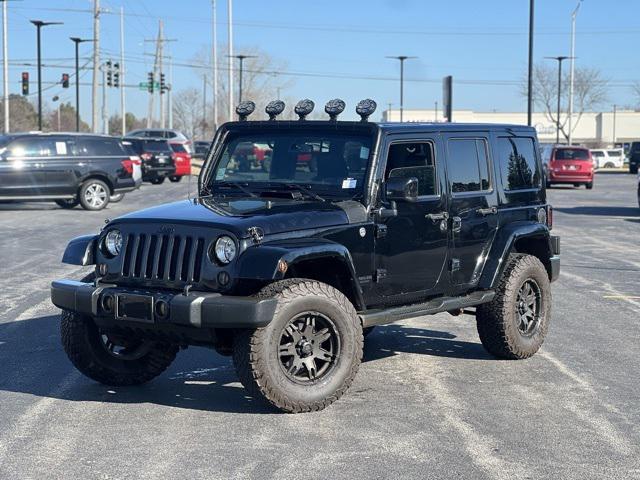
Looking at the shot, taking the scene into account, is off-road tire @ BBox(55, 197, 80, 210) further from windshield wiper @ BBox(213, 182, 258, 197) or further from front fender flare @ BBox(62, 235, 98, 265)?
front fender flare @ BBox(62, 235, 98, 265)

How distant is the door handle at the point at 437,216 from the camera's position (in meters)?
7.83

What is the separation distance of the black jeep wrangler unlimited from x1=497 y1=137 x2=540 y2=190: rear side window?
2 cm

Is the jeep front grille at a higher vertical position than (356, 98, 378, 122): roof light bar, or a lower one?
lower

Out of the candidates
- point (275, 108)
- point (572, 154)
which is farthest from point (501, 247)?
point (572, 154)

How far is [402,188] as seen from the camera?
7336 mm

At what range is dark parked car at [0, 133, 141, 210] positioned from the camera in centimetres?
2483

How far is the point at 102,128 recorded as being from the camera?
58.3m

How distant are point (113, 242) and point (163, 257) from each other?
0.50 m

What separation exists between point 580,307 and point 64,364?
5.64 metres

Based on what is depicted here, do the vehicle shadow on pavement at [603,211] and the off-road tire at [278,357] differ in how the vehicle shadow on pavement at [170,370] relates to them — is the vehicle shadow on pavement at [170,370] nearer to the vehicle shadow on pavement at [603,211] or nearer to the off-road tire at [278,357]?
the off-road tire at [278,357]

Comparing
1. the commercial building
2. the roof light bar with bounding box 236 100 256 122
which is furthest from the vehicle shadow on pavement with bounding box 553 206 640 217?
the commercial building

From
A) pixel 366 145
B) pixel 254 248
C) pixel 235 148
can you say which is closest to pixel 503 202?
pixel 366 145

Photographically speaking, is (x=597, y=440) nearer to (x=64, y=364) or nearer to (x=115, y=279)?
(x=115, y=279)

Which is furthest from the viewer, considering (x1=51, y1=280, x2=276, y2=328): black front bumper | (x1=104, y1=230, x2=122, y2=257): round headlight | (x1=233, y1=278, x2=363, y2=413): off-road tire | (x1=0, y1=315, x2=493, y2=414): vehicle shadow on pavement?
(x1=0, y1=315, x2=493, y2=414): vehicle shadow on pavement
